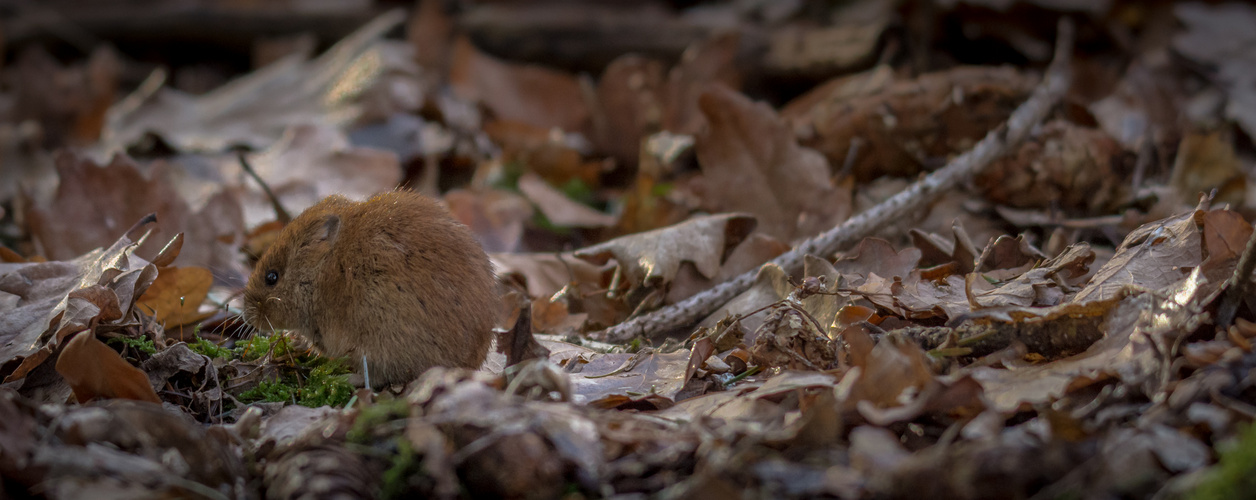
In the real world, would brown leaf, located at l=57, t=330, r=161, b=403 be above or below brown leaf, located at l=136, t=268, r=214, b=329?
above

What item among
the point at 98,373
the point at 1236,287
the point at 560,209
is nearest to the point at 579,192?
the point at 560,209

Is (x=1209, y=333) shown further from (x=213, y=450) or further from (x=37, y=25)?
(x=37, y=25)

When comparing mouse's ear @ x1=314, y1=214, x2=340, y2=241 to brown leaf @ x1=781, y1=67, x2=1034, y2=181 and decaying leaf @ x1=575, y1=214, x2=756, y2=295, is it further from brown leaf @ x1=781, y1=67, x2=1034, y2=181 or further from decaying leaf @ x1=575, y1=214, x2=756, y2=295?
brown leaf @ x1=781, y1=67, x2=1034, y2=181

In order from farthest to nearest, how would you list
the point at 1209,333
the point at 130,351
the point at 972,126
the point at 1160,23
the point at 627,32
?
the point at 627,32 → the point at 1160,23 → the point at 972,126 → the point at 130,351 → the point at 1209,333

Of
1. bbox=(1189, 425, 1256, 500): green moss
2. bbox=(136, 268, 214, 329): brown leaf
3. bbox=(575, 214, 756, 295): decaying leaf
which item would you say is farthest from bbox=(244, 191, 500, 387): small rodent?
bbox=(1189, 425, 1256, 500): green moss

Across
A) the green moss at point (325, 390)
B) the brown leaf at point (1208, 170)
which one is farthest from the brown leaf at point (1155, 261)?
the green moss at point (325, 390)

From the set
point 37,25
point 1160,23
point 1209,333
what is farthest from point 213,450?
point 37,25
